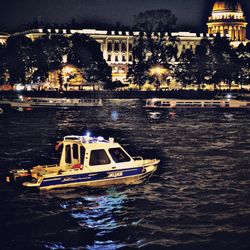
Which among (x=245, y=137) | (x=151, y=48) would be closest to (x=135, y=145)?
(x=245, y=137)

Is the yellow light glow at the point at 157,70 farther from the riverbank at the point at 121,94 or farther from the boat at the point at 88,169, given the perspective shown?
the boat at the point at 88,169

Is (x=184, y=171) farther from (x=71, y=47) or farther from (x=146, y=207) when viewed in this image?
(x=71, y=47)

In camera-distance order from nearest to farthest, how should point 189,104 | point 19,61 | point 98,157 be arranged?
point 98,157, point 189,104, point 19,61

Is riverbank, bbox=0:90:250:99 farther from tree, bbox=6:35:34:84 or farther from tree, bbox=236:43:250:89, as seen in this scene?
tree, bbox=236:43:250:89

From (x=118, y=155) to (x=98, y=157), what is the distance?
3.46 ft

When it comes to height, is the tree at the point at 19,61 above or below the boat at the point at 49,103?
above

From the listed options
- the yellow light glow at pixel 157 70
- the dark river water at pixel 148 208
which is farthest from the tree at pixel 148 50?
the dark river water at pixel 148 208

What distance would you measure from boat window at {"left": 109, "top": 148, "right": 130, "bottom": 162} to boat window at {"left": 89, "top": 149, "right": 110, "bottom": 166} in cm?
36

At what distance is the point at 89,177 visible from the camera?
103 feet

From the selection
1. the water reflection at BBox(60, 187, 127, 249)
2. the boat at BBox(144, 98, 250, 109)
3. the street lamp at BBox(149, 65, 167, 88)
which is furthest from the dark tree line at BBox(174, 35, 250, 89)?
the water reflection at BBox(60, 187, 127, 249)

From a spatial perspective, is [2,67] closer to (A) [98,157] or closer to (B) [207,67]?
(B) [207,67]

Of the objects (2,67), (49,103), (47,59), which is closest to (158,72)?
(47,59)

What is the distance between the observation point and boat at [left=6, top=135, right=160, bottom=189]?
30.8 m

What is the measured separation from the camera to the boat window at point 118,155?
1267 inches
